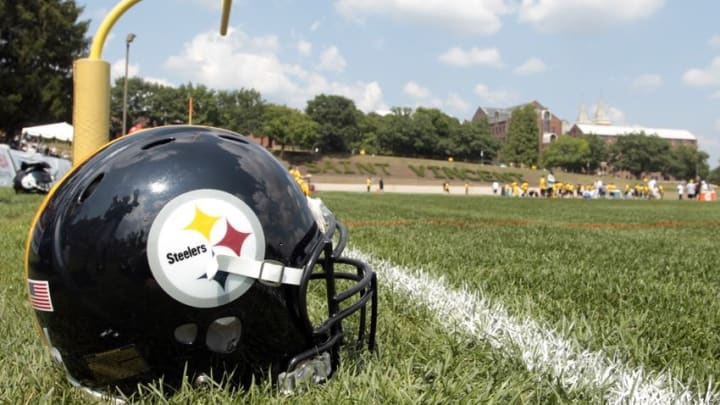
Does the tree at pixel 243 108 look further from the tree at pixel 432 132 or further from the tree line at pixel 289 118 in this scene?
the tree at pixel 432 132

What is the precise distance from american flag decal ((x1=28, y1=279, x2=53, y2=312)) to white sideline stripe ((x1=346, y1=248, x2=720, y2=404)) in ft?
4.50

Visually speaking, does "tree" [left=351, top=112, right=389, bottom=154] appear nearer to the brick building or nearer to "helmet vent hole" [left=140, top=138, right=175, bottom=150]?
the brick building

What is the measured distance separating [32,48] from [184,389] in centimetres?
3677

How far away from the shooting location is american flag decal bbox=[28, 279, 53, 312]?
4.93ft

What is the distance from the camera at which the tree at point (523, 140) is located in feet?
331

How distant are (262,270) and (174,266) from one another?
0.21 metres

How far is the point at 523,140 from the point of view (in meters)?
101

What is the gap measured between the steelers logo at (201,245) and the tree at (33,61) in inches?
1375

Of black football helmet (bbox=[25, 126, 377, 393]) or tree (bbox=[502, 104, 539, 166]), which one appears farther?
tree (bbox=[502, 104, 539, 166])

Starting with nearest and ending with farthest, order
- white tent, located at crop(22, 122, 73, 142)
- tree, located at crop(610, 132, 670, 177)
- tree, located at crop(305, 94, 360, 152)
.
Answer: white tent, located at crop(22, 122, 73, 142) < tree, located at crop(305, 94, 360, 152) < tree, located at crop(610, 132, 670, 177)

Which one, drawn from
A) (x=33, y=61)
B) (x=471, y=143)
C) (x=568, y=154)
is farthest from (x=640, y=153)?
(x=33, y=61)

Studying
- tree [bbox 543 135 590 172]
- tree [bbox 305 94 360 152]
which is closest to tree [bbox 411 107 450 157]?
tree [bbox 305 94 360 152]

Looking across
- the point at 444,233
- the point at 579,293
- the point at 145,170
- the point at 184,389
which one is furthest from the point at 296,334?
the point at 444,233

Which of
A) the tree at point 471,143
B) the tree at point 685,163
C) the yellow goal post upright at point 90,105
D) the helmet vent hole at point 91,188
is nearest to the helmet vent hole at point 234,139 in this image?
the helmet vent hole at point 91,188
